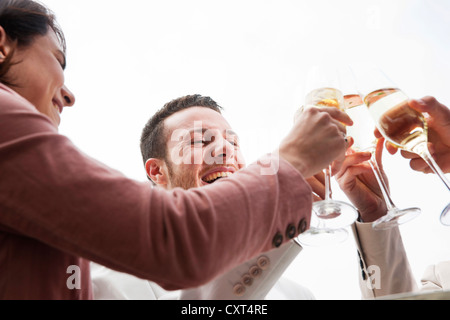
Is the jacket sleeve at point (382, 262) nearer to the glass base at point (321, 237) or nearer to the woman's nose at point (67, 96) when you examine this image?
the glass base at point (321, 237)

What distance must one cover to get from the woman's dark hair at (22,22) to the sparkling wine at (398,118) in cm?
91

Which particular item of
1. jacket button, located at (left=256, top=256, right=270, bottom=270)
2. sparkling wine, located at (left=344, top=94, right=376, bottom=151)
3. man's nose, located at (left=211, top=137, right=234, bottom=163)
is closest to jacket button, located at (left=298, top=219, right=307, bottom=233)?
jacket button, located at (left=256, top=256, right=270, bottom=270)

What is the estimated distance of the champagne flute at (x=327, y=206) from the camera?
3.32ft

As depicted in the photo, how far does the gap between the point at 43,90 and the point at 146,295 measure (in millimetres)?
707

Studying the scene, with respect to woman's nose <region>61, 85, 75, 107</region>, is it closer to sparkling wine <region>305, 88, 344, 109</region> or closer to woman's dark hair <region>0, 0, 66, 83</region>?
woman's dark hair <region>0, 0, 66, 83</region>

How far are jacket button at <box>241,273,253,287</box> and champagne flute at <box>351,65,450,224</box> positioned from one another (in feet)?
1.69

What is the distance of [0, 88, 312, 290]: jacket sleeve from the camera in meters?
0.57

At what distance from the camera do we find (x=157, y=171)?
6.20 feet

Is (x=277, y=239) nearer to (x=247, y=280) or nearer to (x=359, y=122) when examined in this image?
(x=247, y=280)

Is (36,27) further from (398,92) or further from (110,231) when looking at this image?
(398,92)

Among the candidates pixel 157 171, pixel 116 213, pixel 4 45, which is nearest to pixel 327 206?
pixel 116 213

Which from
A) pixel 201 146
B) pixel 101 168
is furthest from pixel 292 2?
pixel 101 168

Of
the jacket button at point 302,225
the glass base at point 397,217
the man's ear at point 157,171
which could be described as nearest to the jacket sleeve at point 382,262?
the glass base at point 397,217

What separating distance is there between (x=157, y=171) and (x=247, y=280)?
1110 millimetres
